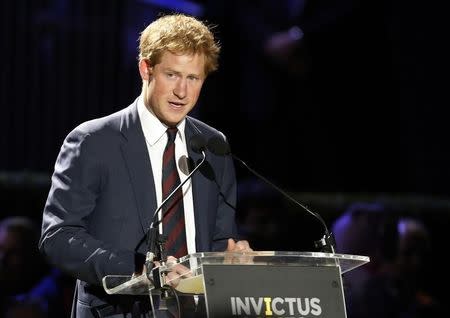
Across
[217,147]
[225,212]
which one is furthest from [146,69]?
[225,212]

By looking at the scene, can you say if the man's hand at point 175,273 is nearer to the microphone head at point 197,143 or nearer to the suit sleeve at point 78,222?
the suit sleeve at point 78,222

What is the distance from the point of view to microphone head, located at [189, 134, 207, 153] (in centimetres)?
267

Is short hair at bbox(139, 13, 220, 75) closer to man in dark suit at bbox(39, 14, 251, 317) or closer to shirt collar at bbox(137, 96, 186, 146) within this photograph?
man in dark suit at bbox(39, 14, 251, 317)

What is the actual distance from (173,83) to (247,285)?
0.74 m

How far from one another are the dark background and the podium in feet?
9.63

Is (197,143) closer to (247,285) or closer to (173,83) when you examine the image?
(173,83)

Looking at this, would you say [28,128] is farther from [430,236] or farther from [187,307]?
[187,307]

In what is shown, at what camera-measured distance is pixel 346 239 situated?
16.2 ft

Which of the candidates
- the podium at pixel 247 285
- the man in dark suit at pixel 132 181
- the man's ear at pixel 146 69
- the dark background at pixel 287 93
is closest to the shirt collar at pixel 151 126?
the man in dark suit at pixel 132 181

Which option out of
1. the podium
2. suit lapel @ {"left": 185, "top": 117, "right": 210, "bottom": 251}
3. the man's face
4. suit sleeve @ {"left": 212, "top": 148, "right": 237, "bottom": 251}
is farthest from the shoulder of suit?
the podium

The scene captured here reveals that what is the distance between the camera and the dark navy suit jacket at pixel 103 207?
8.19 feet

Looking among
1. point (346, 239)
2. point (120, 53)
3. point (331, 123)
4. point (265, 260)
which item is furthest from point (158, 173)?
point (331, 123)

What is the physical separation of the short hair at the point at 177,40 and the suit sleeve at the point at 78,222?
32 cm

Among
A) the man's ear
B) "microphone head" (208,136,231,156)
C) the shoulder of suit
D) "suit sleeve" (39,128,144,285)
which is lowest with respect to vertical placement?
"suit sleeve" (39,128,144,285)
